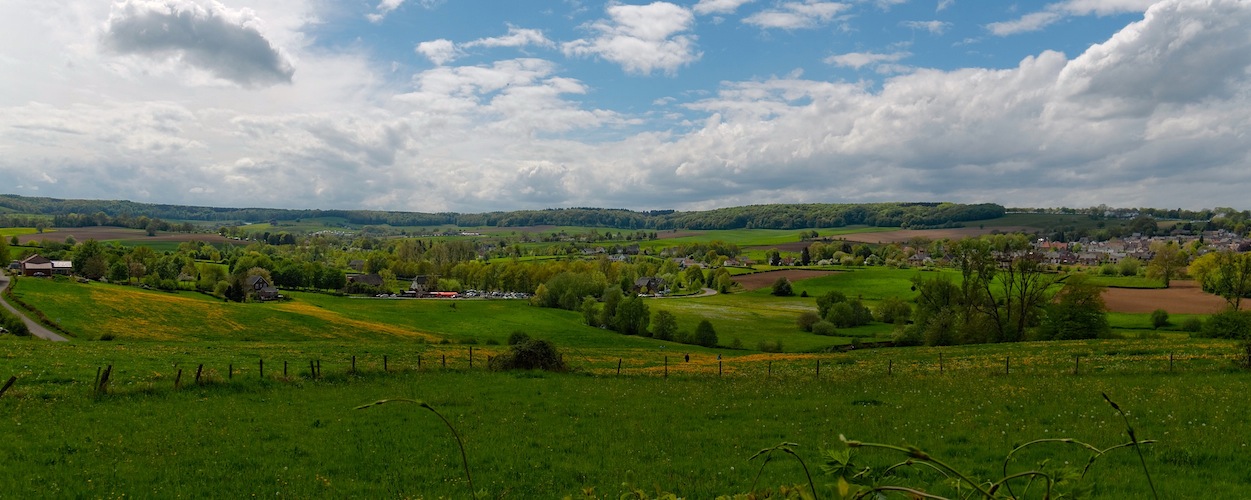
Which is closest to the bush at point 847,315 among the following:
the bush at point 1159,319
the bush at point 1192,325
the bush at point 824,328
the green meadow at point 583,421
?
the bush at point 824,328

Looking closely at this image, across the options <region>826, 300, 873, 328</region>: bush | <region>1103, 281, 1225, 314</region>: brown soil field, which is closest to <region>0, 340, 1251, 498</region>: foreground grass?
<region>826, 300, 873, 328</region>: bush

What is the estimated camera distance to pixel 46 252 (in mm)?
139000

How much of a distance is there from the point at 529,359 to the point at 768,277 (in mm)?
117175

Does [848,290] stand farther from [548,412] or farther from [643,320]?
[548,412]

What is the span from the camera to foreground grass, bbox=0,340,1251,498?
12.0 metres

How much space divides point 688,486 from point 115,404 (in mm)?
19042

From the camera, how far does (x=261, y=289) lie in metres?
112

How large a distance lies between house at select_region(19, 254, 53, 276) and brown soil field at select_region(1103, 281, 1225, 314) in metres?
167

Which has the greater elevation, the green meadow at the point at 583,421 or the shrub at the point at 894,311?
the green meadow at the point at 583,421

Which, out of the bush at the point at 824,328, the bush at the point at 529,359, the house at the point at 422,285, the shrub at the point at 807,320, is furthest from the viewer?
the house at the point at 422,285

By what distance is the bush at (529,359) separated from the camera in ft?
106


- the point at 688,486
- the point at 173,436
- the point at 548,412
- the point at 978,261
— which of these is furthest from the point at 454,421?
the point at 978,261

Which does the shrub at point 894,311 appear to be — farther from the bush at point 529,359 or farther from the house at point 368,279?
the house at point 368,279

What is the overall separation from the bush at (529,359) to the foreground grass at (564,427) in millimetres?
3123
